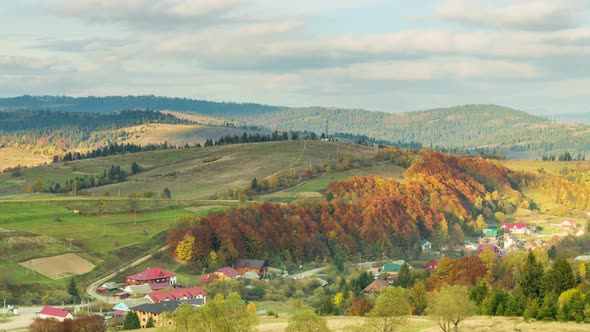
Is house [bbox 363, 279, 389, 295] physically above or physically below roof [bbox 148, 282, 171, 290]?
above

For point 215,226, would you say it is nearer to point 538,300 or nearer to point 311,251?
point 311,251

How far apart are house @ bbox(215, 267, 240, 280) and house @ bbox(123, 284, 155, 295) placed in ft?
51.2

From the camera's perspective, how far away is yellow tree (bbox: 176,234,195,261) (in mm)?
146250

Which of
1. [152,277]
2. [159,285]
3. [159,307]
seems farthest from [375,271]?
[159,307]

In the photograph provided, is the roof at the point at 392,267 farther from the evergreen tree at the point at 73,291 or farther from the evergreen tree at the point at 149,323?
the evergreen tree at the point at 149,323

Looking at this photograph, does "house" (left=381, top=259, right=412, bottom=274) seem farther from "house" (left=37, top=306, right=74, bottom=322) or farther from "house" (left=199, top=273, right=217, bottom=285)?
"house" (left=37, top=306, right=74, bottom=322)

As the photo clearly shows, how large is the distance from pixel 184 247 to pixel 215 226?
11.8m

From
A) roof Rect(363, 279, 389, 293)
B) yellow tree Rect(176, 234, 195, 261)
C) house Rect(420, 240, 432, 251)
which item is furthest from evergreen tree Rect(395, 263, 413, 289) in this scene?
house Rect(420, 240, 432, 251)

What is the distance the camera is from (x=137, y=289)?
409 ft

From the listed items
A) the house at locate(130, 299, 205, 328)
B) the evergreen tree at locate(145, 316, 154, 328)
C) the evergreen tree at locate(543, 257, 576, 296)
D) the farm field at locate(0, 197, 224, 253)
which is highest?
the evergreen tree at locate(543, 257, 576, 296)

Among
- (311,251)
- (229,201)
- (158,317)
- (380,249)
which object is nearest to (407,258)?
(380,249)

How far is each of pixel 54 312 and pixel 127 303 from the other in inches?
512

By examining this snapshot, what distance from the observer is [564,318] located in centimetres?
7462

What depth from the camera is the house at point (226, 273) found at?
139 meters
